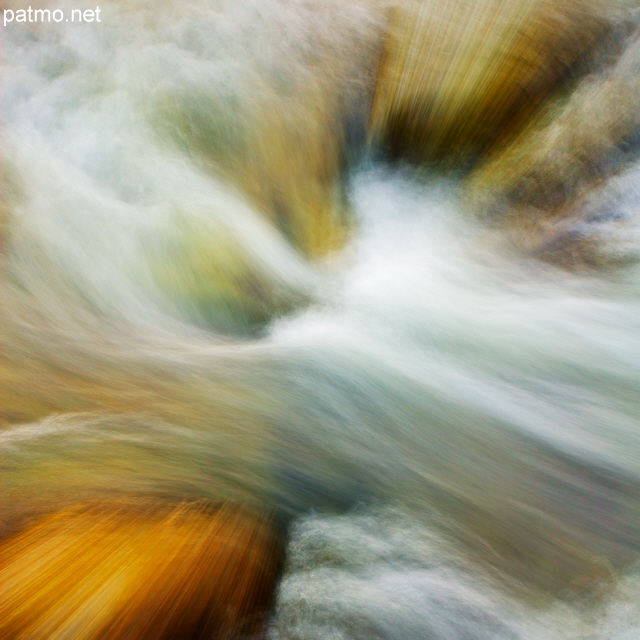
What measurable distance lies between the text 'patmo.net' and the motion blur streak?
0.19ft

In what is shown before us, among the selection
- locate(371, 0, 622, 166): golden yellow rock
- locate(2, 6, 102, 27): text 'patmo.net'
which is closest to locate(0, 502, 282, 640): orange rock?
locate(371, 0, 622, 166): golden yellow rock

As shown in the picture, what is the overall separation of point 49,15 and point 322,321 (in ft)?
5.79

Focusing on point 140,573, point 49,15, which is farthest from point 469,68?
point 140,573

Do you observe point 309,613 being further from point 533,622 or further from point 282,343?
point 282,343

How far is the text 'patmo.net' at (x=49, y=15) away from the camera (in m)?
2.24

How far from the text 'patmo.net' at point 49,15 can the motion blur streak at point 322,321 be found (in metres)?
0.06

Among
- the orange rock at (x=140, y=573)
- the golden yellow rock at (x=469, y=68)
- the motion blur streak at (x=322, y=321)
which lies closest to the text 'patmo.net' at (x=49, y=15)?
the motion blur streak at (x=322, y=321)

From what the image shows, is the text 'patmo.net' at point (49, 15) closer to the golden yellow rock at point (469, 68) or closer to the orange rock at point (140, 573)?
the golden yellow rock at point (469, 68)

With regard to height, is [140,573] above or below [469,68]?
below

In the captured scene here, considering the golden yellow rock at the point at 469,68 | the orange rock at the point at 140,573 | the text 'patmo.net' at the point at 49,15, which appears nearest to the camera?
the orange rock at the point at 140,573

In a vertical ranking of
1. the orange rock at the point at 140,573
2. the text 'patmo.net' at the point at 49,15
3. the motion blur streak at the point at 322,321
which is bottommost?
the orange rock at the point at 140,573

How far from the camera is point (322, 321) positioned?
1.74 m

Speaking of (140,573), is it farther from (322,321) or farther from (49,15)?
(49,15)

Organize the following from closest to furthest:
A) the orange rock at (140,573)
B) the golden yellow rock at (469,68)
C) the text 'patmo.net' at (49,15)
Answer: the orange rock at (140,573) → the golden yellow rock at (469,68) → the text 'patmo.net' at (49,15)
